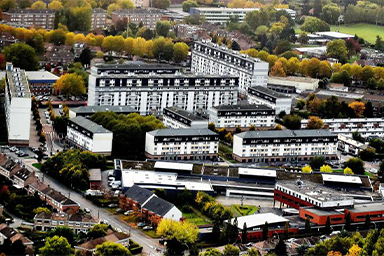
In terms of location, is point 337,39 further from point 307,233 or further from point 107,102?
point 307,233

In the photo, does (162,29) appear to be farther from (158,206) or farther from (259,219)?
(259,219)

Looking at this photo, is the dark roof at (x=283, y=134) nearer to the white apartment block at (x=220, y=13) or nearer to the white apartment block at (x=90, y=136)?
the white apartment block at (x=90, y=136)

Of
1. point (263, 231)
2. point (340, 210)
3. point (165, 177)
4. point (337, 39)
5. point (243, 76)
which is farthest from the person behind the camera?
point (337, 39)

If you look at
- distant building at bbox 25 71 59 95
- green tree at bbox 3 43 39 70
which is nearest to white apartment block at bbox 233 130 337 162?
distant building at bbox 25 71 59 95

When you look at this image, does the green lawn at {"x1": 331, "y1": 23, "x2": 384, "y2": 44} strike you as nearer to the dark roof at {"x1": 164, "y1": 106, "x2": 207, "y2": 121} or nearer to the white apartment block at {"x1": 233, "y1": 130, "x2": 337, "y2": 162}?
the dark roof at {"x1": 164, "y1": 106, "x2": 207, "y2": 121}

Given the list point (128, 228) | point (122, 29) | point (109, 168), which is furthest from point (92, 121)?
point (122, 29)

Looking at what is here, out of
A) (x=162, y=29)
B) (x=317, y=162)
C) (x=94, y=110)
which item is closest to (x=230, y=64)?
(x=94, y=110)
